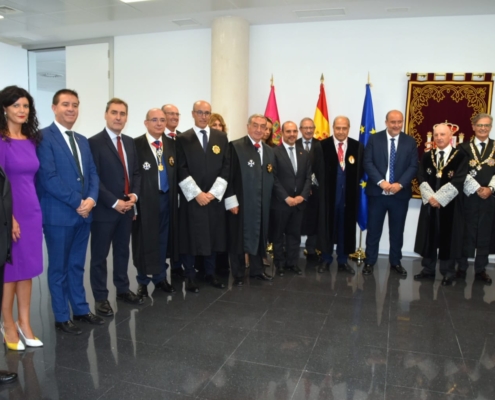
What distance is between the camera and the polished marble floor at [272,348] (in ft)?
7.69

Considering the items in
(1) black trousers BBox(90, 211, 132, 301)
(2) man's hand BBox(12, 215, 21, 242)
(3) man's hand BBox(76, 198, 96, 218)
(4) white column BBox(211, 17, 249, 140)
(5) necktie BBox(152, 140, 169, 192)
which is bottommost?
(1) black trousers BBox(90, 211, 132, 301)

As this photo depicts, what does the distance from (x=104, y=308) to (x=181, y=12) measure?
4069 mm

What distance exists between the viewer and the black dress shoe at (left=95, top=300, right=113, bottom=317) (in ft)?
10.8

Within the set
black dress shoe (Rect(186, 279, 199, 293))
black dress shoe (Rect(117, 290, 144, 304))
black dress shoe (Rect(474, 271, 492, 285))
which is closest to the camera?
black dress shoe (Rect(117, 290, 144, 304))

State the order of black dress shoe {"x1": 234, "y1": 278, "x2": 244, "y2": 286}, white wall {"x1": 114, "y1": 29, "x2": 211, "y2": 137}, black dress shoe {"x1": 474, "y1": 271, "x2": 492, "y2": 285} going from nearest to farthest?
black dress shoe {"x1": 234, "y1": 278, "x2": 244, "y2": 286}, black dress shoe {"x1": 474, "y1": 271, "x2": 492, "y2": 285}, white wall {"x1": 114, "y1": 29, "x2": 211, "y2": 137}

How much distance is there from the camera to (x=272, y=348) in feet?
9.29

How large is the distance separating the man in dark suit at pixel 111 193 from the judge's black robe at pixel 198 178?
0.53m

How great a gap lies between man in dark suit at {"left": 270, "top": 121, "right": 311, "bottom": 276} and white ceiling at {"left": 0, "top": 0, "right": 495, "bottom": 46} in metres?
1.90

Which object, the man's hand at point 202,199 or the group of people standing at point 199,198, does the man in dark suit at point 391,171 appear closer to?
the group of people standing at point 199,198

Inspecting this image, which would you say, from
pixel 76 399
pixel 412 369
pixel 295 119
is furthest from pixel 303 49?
pixel 76 399

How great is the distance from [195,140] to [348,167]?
1730 mm

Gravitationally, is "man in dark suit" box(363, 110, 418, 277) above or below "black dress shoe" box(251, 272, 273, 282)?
above

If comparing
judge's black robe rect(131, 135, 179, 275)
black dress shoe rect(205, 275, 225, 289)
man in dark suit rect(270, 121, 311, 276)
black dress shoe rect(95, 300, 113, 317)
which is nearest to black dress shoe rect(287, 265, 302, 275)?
man in dark suit rect(270, 121, 311, 276)

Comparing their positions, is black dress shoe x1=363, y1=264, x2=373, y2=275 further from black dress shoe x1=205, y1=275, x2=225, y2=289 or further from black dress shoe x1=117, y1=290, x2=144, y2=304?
black dress shoe x1=117, y1=290, x2=144, y2=304
